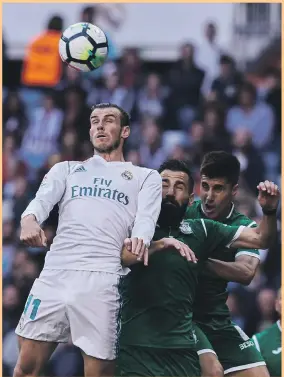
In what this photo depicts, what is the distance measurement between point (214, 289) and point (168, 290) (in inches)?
36.7

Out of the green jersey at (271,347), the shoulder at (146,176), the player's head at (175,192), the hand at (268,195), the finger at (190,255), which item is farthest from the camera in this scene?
the green jersey at (271,347)

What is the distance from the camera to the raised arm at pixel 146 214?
5.74m

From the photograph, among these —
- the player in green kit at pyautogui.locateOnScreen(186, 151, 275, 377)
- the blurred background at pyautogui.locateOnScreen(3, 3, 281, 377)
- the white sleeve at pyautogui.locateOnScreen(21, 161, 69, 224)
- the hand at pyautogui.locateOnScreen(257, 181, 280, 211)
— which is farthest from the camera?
the blurred background at pyautogui.locateOnScreen(3, 3, 281, 377)

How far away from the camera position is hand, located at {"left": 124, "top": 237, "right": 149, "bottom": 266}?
5707mm

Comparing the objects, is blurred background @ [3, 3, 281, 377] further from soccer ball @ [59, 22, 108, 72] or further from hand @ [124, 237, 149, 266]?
hand @ [124, 237, 149, 266]

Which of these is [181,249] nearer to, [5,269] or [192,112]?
[5,269]

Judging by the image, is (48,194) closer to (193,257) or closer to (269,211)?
(193,257)

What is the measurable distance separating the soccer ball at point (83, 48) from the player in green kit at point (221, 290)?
1.15 metres

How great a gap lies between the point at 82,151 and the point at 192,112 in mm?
1853

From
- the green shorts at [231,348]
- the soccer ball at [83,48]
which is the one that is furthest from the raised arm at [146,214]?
the green shorts at [231,348]

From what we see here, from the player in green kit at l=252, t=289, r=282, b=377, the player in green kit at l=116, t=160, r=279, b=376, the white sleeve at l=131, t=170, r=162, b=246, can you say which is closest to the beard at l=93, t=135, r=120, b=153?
the white sleeve at l=131, t=170, r=162, b=246

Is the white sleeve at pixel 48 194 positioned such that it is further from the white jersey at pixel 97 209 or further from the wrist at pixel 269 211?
the wrist at pixel 269 211

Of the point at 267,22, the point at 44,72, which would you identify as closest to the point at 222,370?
the point at 44,72

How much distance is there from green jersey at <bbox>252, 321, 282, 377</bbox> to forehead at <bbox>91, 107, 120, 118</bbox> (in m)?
2.90
